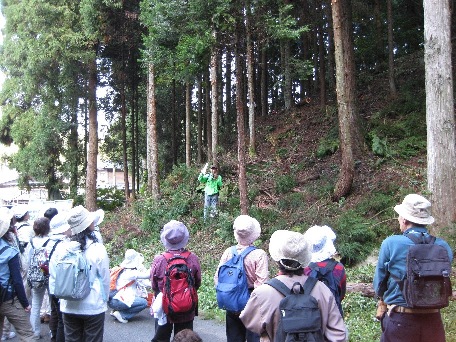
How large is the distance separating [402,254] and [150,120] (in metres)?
15.5

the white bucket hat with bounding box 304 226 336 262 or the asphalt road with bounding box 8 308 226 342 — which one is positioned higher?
the white bucket hat with bounding box 304 226 336 262

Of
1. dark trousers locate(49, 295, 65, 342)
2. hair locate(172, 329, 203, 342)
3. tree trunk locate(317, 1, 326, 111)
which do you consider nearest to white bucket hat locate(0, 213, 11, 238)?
dark trousers locate(49, 295, 65, 342)

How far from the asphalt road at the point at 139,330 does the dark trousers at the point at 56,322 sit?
60 cm

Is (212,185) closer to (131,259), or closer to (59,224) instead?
(131,259)

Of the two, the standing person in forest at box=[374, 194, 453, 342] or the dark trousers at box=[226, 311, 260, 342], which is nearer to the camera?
the standing person in forest at box=[374, 194, 453, 342]

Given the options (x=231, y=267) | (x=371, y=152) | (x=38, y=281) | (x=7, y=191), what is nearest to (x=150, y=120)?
(x=371, y=152)

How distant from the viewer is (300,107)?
24656 millimetres

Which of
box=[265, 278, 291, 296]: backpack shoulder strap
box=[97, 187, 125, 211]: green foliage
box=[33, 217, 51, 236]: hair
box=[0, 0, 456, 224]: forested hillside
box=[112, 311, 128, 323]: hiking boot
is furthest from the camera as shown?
box=[97, 187, 125, 211]: green foliage

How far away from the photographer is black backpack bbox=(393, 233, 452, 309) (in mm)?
3639

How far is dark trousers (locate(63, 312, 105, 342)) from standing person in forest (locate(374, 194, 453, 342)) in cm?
281

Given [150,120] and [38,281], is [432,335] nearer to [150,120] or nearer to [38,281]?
[38,281]

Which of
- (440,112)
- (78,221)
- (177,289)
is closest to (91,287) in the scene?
(78,221)

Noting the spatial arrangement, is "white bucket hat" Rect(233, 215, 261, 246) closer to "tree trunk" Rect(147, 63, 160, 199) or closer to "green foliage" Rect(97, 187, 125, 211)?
"tree trunk" Rect(147, 63, 160, 199)

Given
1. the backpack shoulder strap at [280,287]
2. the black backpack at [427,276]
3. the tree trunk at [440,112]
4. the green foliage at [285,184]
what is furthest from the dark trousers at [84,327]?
the green foliage at [285,184]
